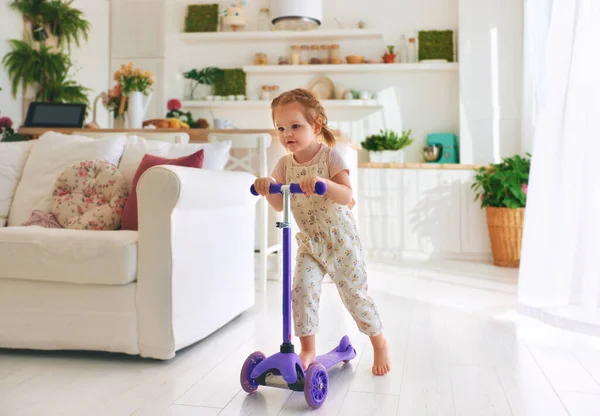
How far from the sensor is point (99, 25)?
234 inches

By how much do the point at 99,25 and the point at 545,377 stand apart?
18.0 feet

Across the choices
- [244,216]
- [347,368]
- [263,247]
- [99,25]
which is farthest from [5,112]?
[347,368]

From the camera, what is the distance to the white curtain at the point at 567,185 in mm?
2357

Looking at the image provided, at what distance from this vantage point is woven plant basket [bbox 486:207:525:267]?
4516 millimetres

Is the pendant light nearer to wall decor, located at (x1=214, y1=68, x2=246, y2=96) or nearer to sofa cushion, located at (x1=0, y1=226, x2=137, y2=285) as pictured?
wall decor, located at (x1=214, y1=68, x2=246, y2=96)

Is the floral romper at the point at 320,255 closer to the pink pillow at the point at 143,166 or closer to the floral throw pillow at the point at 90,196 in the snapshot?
the pink pillow at the point at 143,166

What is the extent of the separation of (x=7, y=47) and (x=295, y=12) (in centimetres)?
264

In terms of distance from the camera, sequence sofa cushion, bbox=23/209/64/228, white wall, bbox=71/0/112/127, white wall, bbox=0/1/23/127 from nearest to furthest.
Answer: sofa cushion, bbox=23/209/64/228 < white wall, bbox=0/1/23/127 < white wall, bbox=71/0/112/127

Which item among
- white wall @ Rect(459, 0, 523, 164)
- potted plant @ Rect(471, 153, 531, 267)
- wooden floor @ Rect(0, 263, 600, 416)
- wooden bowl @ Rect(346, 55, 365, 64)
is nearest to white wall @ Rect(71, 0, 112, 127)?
wooden bowl @ Rect(346, 55, 365, 64)

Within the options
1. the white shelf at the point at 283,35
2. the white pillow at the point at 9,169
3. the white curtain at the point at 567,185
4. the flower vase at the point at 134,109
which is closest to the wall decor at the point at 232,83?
the white shelf at the point at 283,35

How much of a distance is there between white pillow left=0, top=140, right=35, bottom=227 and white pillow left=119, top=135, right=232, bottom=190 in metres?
0.56

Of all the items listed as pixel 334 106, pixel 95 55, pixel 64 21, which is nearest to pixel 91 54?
pixel 95 55

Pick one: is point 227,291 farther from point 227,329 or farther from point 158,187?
point 158,187

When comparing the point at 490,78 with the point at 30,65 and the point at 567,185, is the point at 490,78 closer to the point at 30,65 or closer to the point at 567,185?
the point at 567,185
